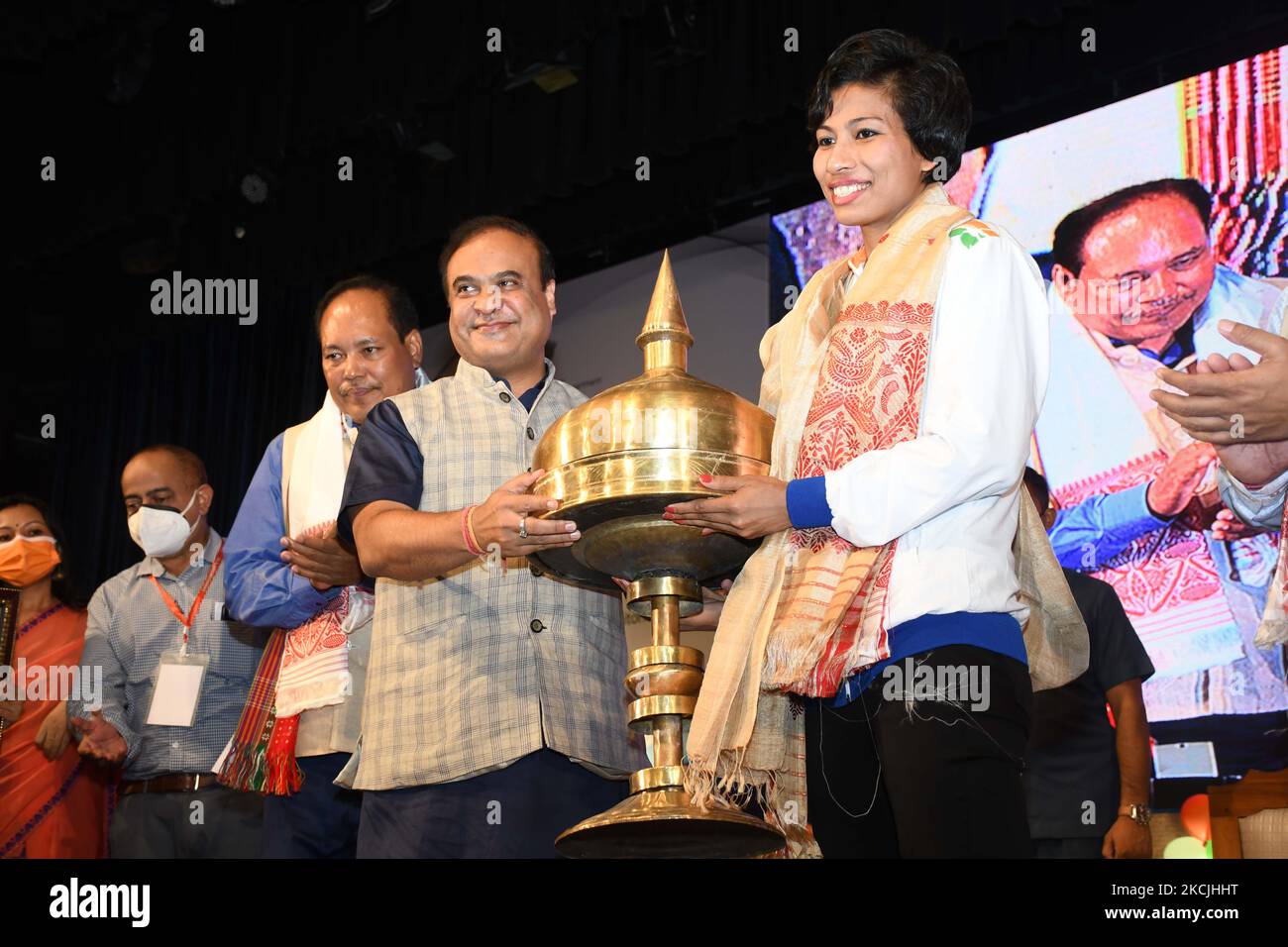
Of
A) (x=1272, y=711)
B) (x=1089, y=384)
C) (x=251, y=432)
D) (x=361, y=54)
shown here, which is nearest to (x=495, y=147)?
(x=361, y=54)

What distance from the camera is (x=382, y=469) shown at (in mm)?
A: 2768

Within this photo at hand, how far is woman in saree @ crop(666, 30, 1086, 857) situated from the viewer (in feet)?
6.77

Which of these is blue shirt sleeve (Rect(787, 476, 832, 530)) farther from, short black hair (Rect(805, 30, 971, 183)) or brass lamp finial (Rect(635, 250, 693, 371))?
short black hair (Rect(805, 30, 971, 183))

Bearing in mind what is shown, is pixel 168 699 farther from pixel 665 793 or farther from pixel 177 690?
pixel 665 793

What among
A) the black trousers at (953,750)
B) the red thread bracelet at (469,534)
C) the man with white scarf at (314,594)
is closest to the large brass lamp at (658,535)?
the red thread bracelet at (469,534)

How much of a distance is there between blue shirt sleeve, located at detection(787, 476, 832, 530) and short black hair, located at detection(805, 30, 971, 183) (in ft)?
2.02

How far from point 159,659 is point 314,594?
1.29 meters

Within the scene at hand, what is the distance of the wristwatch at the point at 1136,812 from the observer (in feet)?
13.3

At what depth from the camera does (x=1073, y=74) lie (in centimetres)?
505

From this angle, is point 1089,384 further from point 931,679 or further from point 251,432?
point 251,432

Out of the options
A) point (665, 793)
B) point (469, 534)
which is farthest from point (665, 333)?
point (665, 793)

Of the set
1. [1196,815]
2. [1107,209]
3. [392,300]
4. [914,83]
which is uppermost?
[1107,209]
